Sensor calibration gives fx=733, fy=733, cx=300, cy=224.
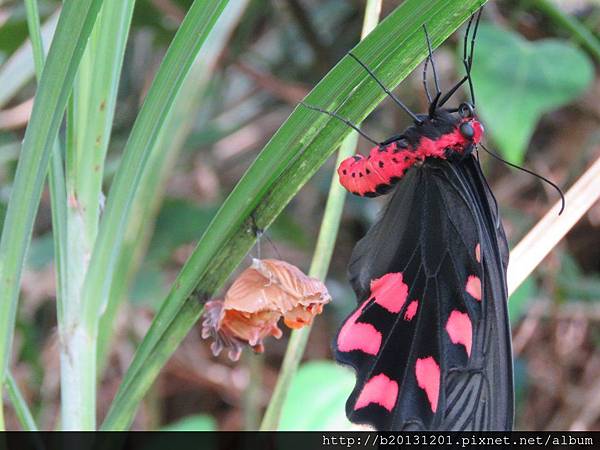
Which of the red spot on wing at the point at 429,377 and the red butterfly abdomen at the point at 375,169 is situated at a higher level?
the red butterfly abdomen at the point at 375,169

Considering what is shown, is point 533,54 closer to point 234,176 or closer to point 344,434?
point 344,434

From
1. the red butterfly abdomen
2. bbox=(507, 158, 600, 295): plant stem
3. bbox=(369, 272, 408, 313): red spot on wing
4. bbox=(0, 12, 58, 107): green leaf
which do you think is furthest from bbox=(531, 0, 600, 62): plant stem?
bbox=(0, 12, 58, 107): green leaf

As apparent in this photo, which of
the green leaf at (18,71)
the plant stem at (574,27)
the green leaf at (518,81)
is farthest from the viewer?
the green leaf at (18,71)

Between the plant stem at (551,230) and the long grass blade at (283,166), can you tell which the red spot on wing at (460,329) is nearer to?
the plant stem at (551,230)

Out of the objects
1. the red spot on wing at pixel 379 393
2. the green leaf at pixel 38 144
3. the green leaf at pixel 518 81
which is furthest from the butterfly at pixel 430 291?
the green leaf at pixel 518 81

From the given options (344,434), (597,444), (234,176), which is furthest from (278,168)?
(234,176)

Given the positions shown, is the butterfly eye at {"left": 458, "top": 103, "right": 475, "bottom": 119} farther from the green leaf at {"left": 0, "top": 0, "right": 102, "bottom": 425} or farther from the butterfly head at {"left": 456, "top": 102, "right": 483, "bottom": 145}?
the green leaf at {"left": 0, "top": 0, "right": 102, "bottom": 425}
